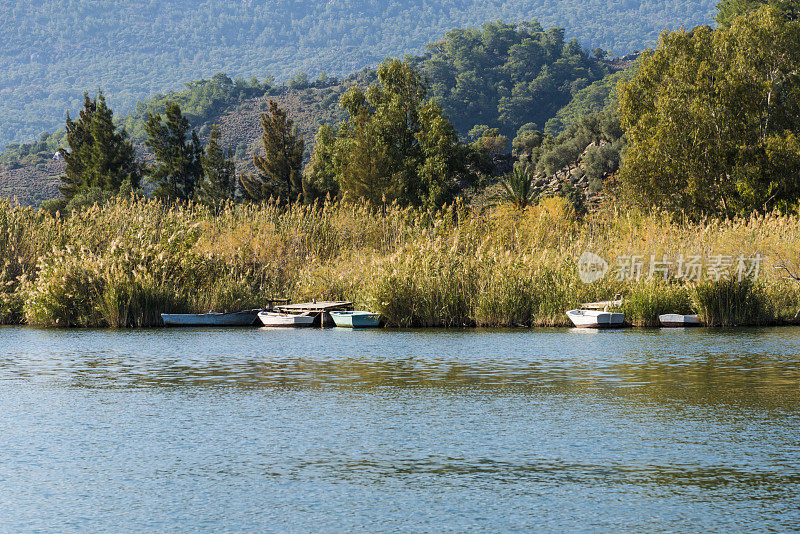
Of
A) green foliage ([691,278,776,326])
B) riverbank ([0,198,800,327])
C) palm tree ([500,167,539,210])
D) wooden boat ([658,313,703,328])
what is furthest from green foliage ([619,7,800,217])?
wooden boat ([658,313,703,328])

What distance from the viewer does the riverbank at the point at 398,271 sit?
27281 millimetres

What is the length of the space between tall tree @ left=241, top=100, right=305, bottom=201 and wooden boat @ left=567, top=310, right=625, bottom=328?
43.4 meters

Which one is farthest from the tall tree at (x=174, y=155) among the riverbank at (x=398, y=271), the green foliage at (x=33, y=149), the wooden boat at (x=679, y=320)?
the green foliage at (x=33, y=149)

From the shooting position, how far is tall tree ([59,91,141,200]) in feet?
226

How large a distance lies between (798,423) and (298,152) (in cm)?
5967

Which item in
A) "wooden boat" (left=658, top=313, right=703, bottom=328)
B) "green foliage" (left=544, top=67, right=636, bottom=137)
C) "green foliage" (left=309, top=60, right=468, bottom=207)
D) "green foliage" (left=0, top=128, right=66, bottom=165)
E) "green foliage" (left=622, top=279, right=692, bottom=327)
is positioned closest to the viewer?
"wooden boat" (left=658, top=313, right=703, bottom=328)

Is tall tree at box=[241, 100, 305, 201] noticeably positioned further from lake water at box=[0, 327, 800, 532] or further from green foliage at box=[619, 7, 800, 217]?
lake water at box=[0, 327, 800, 532]

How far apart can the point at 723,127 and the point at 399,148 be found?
76.5 feet

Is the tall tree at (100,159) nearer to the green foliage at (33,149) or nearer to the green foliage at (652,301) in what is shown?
the green foliage at (652,301)

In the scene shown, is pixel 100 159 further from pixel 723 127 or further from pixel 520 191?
pixel 723 127

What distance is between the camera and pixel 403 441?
1123cm

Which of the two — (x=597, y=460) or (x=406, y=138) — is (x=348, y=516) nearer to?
(x=597, y=460)

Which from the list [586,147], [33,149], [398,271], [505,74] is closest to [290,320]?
[398,271]

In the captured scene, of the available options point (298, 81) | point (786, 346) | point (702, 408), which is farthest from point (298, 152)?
point (298, 81)
